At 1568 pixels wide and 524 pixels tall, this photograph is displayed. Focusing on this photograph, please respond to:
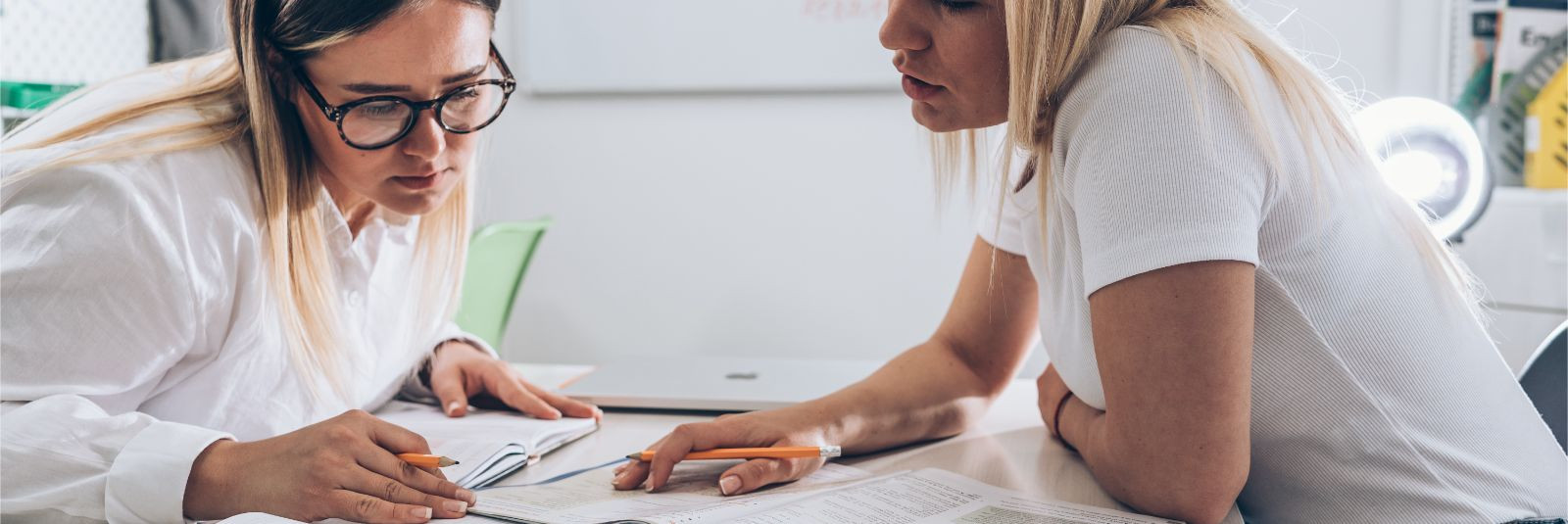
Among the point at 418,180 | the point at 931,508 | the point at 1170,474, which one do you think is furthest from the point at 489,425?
the point at 1170,474

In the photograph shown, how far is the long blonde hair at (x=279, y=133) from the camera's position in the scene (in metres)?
0.90

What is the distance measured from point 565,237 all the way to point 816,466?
6.35 feet

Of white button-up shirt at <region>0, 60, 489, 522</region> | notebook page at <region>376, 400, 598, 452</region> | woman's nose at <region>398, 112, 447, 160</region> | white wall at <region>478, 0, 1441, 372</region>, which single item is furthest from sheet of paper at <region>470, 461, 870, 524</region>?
white wall at <region>478, 0, 1441, 372</region>

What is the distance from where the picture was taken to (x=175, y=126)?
2.93 ft

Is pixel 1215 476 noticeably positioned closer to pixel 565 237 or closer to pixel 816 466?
pixel 816 466

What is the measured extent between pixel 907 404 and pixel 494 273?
1.08m

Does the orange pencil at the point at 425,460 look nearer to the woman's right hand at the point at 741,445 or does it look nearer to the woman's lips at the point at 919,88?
the woman's right hand at the point at 741,445

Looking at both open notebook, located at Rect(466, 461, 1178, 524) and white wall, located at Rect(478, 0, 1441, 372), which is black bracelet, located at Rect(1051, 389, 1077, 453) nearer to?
open notebook, located at Rect(466, 461, 1178, 524)

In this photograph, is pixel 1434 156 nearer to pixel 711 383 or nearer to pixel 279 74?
pixel 711 383

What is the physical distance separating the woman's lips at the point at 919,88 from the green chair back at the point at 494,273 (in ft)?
3.37

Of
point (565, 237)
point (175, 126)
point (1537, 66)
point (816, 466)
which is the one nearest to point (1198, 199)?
point (816, 466)

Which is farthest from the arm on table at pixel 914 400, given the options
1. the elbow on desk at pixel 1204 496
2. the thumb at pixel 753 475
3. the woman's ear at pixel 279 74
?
the woman's ear at pixel 279 74

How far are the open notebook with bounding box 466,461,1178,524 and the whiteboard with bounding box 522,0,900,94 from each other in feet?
5.78

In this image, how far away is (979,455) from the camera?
36.8 inches
